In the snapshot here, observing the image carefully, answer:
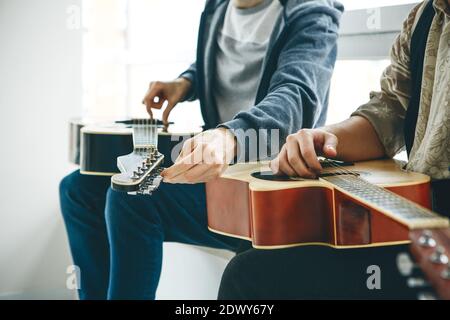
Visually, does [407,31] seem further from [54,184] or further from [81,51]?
[54,184]

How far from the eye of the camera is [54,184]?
5.35 feet

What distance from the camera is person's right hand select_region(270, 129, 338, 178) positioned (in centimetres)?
70

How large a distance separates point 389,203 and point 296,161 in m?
0.20

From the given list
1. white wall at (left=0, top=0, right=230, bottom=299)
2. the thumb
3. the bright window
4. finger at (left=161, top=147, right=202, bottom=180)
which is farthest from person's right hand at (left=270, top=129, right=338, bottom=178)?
white wall at (left=0, top=0, right=230, bottom=299)

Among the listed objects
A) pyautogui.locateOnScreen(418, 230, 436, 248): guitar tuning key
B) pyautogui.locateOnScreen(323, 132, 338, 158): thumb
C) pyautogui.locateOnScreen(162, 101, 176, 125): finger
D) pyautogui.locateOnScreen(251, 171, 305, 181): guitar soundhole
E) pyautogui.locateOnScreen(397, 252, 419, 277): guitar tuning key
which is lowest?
pyautogui.locateOnScreen(397, 252, 419, 277): guitar tuning key

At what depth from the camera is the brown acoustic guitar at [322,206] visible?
2.01 ft

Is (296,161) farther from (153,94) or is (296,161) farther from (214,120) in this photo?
(153,94)

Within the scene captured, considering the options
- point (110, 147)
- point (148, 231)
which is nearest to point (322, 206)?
point (148, 231)

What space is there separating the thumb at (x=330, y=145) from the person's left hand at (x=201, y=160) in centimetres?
14

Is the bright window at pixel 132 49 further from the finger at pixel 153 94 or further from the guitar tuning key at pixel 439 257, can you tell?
the guitar tuning key at pixel 439 257

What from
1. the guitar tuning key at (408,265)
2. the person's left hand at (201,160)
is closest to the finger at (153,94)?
the person's left hand at (201,160)

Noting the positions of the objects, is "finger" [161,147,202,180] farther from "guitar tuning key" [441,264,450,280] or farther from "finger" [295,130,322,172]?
"guitar tuning key" [441,264,450,280]

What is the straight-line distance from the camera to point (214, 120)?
1.10 m

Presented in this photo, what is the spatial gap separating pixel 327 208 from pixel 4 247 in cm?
123
